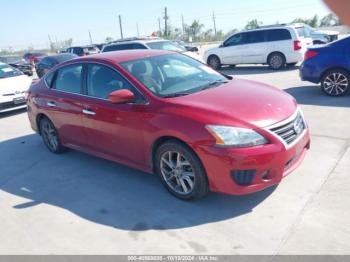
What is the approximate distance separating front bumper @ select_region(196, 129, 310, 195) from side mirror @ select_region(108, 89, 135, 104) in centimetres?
112

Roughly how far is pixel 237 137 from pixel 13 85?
8.10 metres

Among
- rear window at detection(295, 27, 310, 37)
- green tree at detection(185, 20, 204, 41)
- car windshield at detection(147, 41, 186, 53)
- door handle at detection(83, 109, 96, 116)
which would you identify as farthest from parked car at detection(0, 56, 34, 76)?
green tree at detection(185, 20, 204, 41)

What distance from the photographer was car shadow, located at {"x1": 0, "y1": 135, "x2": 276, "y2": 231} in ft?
12.3

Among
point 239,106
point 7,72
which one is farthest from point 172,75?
point 7,72

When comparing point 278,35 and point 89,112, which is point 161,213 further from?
point 278,35

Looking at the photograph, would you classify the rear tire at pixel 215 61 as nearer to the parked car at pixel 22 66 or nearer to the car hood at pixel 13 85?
the car hood at pixel 13 85

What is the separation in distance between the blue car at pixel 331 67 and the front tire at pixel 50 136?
586 cm

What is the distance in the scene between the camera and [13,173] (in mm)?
5461

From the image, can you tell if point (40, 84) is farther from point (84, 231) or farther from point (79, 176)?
point (84, 231)

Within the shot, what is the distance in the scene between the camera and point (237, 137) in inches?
137

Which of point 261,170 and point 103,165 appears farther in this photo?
point 103,165

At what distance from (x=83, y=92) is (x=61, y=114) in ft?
2.32

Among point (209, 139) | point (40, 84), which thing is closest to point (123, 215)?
point (209, 139)

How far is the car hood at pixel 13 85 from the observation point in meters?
9.50
